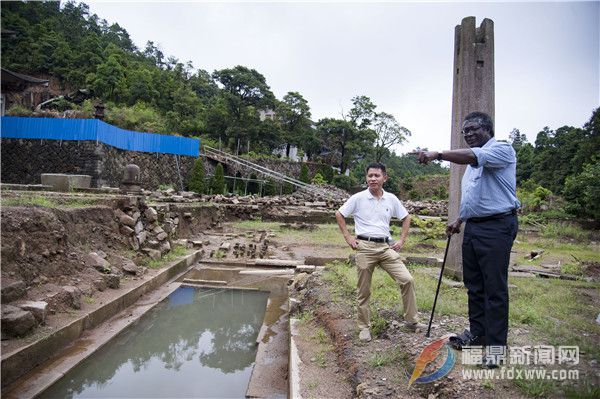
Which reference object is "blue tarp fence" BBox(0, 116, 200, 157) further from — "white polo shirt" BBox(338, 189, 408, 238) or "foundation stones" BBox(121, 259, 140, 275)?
"white polo shirt" BBox(338, 189, 408, 238)

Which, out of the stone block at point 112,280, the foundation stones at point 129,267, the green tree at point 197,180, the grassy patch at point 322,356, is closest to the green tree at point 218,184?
the green tree at point 197,180

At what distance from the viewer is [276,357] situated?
14.6ft

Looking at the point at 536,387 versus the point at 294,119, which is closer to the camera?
the point at 536,387

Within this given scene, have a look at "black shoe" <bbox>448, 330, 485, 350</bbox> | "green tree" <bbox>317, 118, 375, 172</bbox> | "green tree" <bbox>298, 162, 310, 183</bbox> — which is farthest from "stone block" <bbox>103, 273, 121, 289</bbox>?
"green tree" <bbox>317, 118, 375, 172</bbox>

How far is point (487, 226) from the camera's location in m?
2.83

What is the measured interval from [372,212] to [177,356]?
2976mm

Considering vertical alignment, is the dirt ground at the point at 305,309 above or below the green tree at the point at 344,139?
below

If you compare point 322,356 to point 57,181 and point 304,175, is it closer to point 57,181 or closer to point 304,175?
point 57,181

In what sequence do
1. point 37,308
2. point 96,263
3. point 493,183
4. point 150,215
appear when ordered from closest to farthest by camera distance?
point 493,183, point 37,308, point 96,263, point 150,215

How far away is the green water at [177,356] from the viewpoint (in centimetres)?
371

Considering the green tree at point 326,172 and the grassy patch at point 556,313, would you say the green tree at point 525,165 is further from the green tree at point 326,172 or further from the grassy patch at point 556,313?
the grassy patch at point 556,313
